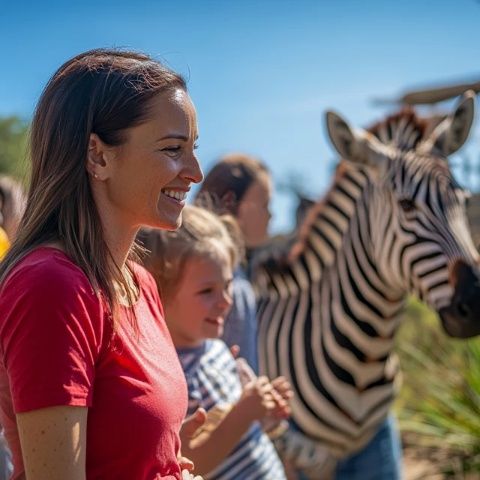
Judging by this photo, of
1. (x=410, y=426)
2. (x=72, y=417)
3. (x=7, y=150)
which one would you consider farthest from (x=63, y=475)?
(x=7, y=150)

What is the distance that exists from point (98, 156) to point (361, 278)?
2.88m

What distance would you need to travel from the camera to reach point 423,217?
12.8 ft

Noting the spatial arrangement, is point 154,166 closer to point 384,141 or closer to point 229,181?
point 229,181

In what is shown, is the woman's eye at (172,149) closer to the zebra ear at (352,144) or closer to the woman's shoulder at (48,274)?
the woman's shoulder at (48,274)

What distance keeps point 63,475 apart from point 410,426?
5760mm

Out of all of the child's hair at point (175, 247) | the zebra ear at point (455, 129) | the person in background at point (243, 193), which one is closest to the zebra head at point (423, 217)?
the zebra ear at point (455, 129)

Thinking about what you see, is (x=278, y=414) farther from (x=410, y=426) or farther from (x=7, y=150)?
(x=7, y=150)

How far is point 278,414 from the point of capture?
241 centimetres

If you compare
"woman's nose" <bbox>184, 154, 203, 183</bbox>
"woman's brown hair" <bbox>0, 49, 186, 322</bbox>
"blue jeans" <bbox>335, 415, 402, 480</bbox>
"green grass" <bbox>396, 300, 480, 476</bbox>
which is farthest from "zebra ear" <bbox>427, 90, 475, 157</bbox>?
"woman's brown hair" <bbox>0, 49, 186, 322</bbox>

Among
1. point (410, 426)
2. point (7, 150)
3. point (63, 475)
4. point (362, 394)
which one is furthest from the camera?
point (7, 150)

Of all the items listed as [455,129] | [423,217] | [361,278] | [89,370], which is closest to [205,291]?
[89,370]

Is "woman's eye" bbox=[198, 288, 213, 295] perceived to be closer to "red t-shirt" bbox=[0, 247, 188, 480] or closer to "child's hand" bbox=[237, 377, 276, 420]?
"child's hand" bbox=[237, 377, 276, 420]

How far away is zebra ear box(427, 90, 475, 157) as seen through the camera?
165 inches

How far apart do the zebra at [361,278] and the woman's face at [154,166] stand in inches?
91.2
